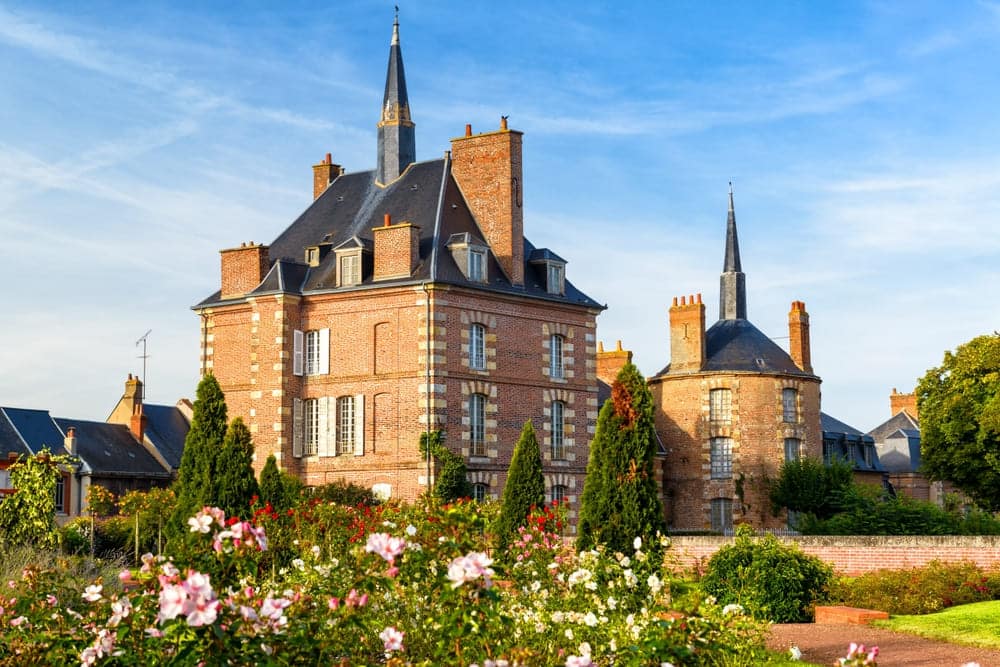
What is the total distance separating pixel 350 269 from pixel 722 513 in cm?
1823

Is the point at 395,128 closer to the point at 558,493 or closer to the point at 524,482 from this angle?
the point at 558,493

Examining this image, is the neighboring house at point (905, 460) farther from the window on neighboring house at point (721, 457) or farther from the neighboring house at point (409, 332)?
the neighboring house at point (409, 332)

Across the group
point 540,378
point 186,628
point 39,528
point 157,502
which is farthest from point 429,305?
point 186,628

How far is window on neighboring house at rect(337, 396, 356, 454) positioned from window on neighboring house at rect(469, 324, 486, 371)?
356 cm

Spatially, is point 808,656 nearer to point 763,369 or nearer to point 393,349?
point 393,349

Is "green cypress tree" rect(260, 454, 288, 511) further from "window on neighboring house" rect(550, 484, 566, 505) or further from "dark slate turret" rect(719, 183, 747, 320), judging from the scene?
"dark slate turret" rect(719, 183, 747, 320)

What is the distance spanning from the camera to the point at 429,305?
124 ft

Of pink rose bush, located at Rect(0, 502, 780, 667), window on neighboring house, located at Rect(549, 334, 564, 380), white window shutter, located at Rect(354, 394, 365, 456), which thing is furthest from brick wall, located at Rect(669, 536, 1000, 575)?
window on neighboring house, located at Rect(549, 334, 564, 380)

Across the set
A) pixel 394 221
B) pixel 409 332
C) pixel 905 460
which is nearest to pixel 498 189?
pixel 394 221

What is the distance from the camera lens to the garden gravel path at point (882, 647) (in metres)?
14.2

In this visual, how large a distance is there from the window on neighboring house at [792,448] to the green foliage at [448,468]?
17.3m

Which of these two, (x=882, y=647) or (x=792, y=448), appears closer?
(x=882, y=647)

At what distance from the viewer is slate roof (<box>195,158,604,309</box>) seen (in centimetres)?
3894

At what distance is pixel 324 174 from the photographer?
44969 millimetres
